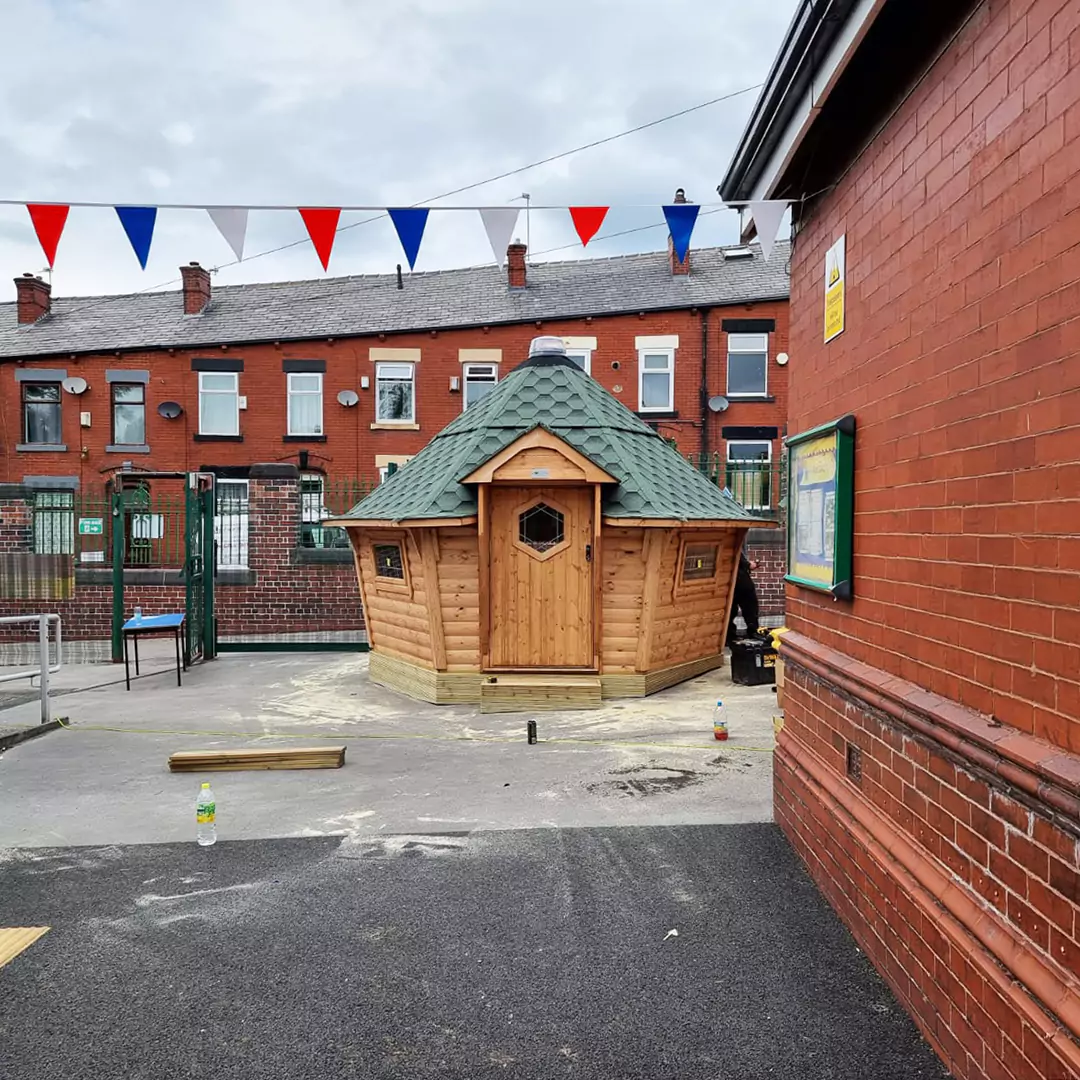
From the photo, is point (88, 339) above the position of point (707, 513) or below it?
above

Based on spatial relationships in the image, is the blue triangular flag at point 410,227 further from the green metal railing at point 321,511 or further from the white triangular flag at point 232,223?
the green metal railing at point 321,511

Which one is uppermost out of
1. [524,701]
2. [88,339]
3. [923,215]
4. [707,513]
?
[88,339]

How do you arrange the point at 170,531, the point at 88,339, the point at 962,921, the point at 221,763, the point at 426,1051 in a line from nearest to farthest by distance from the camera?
the point at 962,921, the point at 426,1051, the point at 221,763, the point at 170,531, the point at 88,339

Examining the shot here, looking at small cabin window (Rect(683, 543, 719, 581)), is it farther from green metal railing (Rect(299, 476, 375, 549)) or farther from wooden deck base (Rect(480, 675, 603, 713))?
green metal railing (Rect(299, 476, 375, 549))

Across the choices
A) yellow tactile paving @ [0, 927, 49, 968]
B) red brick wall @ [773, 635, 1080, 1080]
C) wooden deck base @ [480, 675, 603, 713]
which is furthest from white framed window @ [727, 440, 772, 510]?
yellow tactile paving @ [0, 927, 49, 968]

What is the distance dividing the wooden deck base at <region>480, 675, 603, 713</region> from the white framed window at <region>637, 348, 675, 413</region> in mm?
13730

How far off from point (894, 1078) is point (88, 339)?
85.4 feet

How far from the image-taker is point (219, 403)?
22969 millimetres

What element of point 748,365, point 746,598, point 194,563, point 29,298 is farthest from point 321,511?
point 29,298

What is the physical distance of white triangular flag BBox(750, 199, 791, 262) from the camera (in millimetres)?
4914

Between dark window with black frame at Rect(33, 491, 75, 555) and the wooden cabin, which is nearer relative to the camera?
the wooden cabin

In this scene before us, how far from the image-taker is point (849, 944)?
387 cm

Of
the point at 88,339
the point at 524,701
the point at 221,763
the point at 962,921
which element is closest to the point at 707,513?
the point at 524,701

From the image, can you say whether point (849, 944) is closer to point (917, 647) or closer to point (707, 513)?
point (917, 647)
